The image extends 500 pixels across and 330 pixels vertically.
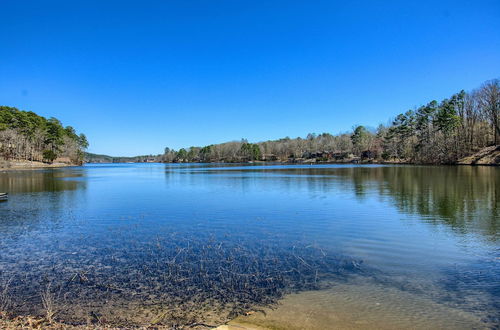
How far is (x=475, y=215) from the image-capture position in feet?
52.4

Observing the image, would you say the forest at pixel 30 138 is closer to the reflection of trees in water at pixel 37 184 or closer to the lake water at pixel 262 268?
the reflection of trees in water at pixel 37 184

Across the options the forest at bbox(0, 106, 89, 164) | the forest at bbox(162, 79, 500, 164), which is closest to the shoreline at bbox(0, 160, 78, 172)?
the forest at bbox(0, 106, 89, 164)

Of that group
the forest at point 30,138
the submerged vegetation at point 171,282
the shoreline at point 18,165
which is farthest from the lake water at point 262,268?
the forest at point 30,138

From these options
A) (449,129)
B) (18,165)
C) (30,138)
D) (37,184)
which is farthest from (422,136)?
(30,138)

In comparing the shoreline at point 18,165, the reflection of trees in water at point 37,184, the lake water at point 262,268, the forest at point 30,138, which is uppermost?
the forest at point 30,138

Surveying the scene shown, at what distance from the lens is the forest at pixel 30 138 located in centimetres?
9946

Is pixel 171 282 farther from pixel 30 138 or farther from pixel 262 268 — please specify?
pixel 30 138

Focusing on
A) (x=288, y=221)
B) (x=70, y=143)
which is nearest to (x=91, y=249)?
(x=288, y=221)

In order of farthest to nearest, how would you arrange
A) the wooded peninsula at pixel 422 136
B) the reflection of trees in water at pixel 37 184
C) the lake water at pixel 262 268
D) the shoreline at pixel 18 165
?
1. the shoreline at pixel 18 165
2. the wooded peninsula at pixel 422 136
3. the reflection of trees in water at pixel 37 184
4. the lake water at pixel 262 268

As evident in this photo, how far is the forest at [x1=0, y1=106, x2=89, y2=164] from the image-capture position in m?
99.5

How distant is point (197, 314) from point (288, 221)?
10241 millimetres

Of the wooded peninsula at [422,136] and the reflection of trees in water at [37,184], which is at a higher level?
the wooded peninsula at [422,136]

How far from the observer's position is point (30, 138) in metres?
112

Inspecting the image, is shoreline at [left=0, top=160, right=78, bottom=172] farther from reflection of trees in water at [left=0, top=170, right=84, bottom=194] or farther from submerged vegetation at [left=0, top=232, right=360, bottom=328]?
submerged vegetation at [left=0, top=232, right=360, bottom=328]
